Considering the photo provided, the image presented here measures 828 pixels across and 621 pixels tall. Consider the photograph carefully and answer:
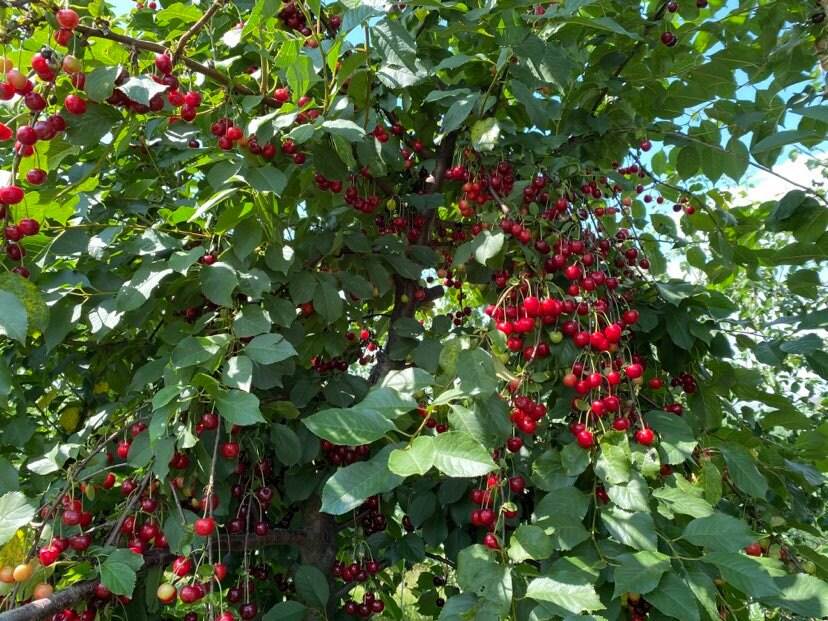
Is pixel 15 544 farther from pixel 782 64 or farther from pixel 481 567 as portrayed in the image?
pixel 782 64

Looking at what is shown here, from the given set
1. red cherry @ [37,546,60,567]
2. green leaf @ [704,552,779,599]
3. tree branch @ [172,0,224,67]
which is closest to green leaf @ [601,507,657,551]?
green leaf @ [704,552,779,599]

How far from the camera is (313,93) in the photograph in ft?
6.24

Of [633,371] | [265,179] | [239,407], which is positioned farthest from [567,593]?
[265,179]

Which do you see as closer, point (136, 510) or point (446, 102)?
point (136, 510)

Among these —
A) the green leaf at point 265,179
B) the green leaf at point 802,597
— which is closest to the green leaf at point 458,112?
the green leaf at point 265,179

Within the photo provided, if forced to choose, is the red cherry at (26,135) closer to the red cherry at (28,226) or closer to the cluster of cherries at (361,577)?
the red cherry at (28,226)

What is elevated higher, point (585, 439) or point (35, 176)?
point (35, 176)

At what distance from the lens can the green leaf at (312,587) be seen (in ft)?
6.08

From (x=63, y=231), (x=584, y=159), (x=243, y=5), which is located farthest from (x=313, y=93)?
(x=584, y=159)

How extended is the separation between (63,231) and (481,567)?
1.34 meters

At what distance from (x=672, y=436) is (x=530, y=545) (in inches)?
19.7

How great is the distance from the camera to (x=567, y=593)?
1.16m

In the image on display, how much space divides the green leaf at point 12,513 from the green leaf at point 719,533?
4.36 feet

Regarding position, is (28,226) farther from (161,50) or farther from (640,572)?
(640,572)
